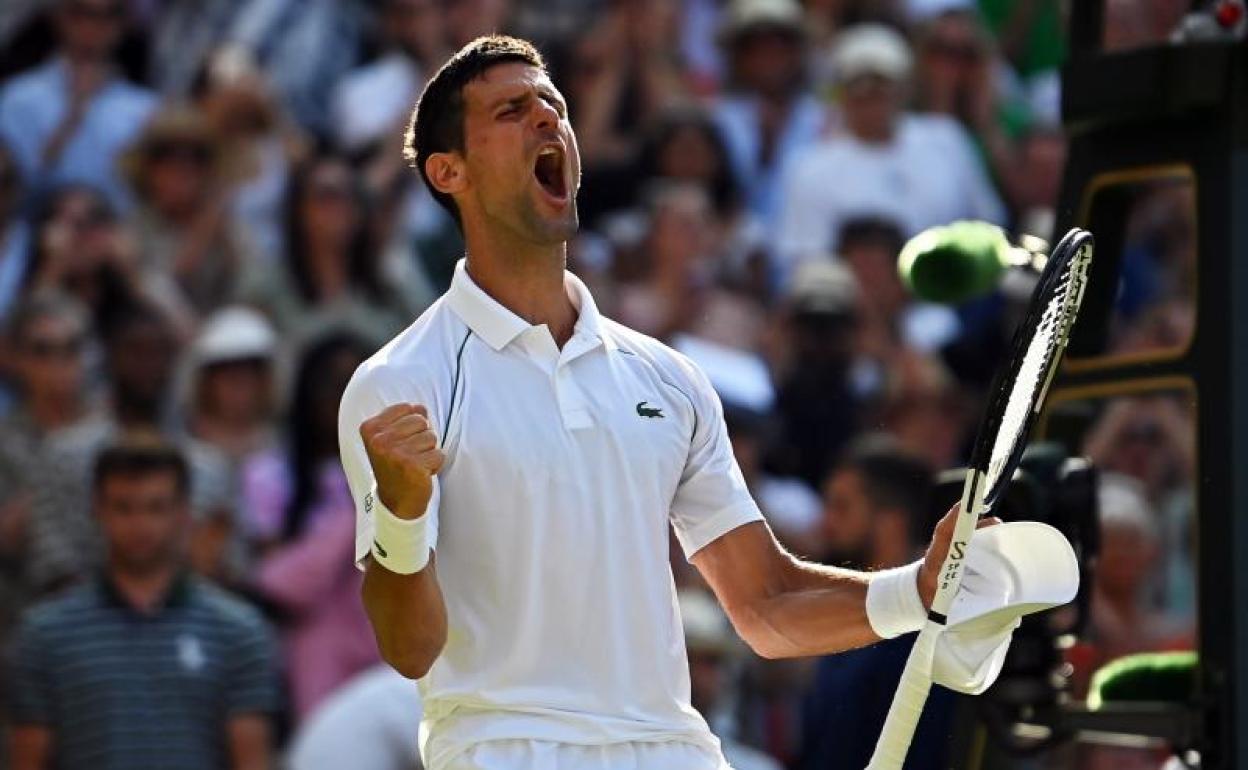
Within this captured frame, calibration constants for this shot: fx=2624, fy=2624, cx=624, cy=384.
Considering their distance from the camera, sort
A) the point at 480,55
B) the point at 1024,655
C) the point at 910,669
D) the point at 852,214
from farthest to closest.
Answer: the point at 852,214
the point at 1024,655
the point at 480,55
the point at 910,669

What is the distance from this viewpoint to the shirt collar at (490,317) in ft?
14.8

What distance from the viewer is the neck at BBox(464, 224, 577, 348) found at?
4.59 m

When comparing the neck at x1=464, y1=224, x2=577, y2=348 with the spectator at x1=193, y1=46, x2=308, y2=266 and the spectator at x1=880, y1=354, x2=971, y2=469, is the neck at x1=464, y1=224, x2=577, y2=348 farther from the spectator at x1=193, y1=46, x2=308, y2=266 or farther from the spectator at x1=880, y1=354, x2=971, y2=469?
the spectator at x1=193, y1=46, x2=308, y2=266

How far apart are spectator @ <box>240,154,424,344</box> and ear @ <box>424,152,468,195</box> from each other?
16.7 feet

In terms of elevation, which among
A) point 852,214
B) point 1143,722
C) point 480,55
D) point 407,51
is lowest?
point 1143,722

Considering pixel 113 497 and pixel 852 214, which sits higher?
pixel 852 214

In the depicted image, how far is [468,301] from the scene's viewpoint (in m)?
4.55

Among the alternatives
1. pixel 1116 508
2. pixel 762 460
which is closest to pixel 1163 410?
pixel 1116 508

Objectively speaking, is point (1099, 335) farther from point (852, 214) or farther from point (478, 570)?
point (852, 214)

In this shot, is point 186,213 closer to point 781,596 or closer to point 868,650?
point 868,650

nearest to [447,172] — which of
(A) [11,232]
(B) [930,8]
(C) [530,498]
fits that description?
(C) [530,498]

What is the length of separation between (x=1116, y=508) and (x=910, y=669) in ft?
16.4

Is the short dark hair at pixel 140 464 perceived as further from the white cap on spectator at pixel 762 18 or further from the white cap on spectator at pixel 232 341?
the white cap on spectator at pixel 762 18

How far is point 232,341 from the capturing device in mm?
9234
